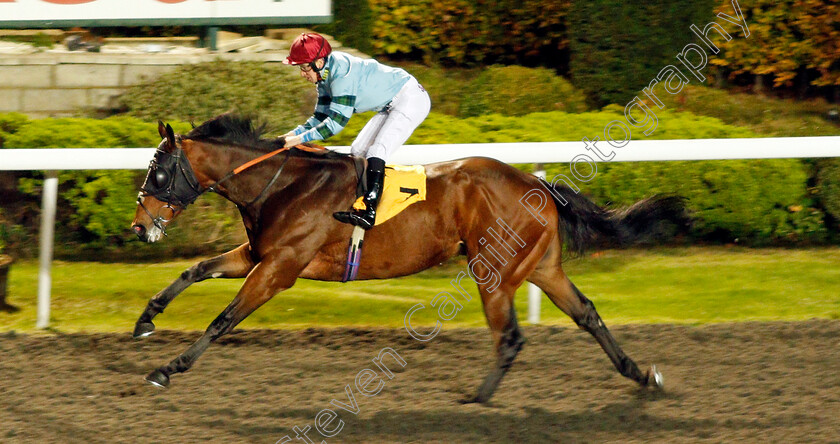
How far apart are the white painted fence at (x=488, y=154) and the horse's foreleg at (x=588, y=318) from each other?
808 mm

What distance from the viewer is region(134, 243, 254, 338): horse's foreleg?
4.36 metres

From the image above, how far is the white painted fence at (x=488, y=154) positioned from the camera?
17.2ft

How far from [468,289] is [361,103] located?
6.19ft

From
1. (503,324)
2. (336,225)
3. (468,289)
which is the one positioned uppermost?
(336,225)

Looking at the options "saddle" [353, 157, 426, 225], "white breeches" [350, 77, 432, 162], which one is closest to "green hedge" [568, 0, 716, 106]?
"white breeches" [350, 77, 432, 162]

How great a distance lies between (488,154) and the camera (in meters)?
5.41

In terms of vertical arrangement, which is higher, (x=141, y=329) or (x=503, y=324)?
(x=503, y=324)

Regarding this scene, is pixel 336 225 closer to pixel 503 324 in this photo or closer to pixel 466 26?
pixel 503 324

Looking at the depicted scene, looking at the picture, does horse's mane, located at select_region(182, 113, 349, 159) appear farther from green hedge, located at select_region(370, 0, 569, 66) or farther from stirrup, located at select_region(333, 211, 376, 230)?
green hedge, located at select_region(370, 0, 569, 66)

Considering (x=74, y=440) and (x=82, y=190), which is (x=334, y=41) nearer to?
(x=82, y=190)

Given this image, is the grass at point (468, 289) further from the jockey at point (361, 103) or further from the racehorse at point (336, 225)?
the jockey at point (361, 103)

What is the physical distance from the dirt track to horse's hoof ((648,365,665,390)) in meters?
0.07

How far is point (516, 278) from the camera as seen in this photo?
442 centimetres

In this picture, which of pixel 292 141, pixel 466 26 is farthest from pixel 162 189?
pixel 466 26
